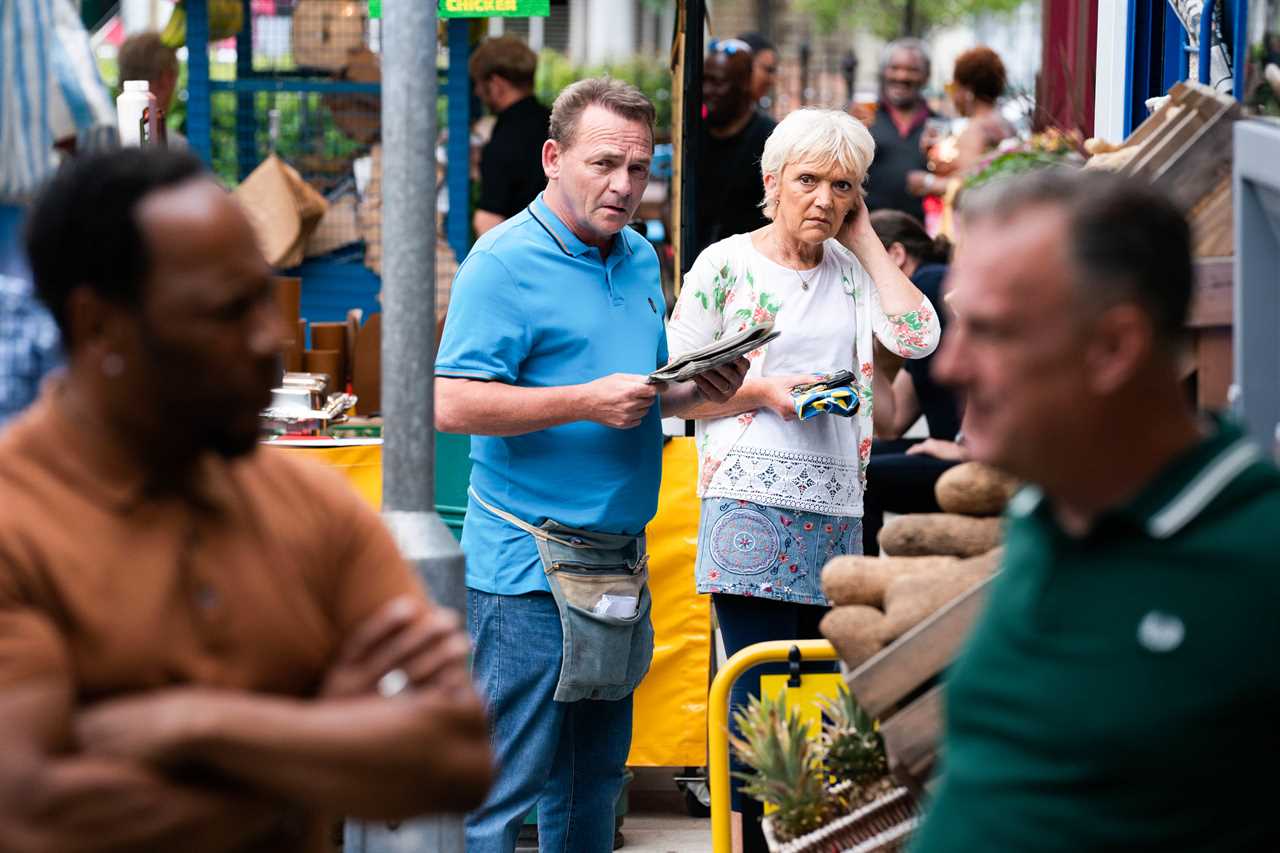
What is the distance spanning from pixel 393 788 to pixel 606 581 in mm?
2373

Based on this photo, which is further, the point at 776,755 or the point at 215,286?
the point at 776,755

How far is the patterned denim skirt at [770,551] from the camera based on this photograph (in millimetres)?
4363

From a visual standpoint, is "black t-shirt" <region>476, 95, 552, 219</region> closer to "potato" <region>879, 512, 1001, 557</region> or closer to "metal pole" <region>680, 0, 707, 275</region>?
"metal pole" <region>680, 0, 707, 275</region>

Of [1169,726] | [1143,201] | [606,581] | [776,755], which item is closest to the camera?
[1169,726]

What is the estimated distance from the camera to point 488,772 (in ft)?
5.64

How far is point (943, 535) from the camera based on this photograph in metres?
2.98

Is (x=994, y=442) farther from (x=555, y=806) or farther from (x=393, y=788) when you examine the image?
(x=555, y=806)

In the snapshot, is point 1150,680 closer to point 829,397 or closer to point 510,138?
point 829,397

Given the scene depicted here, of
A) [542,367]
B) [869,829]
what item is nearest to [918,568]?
[869,829]

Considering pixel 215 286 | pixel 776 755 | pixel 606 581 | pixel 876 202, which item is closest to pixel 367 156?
pixel 876 202

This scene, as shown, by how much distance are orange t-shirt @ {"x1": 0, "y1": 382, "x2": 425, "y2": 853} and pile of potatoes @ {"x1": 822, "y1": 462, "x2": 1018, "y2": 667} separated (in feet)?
3.92

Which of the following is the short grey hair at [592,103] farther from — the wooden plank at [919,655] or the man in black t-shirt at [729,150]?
the man in black t-shirt at [729,150]

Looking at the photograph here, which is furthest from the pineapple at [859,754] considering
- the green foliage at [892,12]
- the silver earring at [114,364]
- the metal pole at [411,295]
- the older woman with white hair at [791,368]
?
the green foliage at [892,12]

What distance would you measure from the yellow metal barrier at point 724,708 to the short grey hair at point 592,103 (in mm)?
1318
